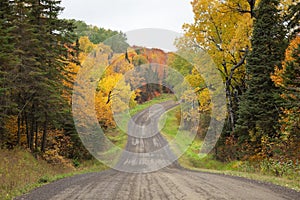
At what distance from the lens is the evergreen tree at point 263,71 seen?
18.9m

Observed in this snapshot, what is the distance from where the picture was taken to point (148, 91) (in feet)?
185

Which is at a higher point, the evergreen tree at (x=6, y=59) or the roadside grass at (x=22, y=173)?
the evergreen tree at (x=6, y=59)

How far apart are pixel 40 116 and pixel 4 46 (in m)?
5.60

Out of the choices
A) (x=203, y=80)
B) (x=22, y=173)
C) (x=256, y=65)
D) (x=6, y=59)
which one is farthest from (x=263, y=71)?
(x=22, y=173)

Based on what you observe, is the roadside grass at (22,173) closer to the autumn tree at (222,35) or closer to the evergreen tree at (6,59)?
the evergreen tree at (6,59)

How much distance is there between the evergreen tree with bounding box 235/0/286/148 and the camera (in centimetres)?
1886

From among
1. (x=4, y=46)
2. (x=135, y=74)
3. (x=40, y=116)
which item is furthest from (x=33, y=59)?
(x=135, y=74)

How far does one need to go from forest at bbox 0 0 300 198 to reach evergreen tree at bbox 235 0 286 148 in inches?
2.3

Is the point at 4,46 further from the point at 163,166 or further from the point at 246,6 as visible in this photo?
the point at 246,6

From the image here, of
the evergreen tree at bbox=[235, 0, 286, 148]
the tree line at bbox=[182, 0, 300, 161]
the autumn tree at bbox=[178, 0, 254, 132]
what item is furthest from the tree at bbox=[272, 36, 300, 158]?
the autumn tree at bbox=[178, 0, 254, 132]

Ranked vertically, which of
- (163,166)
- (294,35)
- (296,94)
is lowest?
(163,166)

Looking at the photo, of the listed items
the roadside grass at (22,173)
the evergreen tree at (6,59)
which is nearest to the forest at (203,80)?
the evergreen tree at (6,59)

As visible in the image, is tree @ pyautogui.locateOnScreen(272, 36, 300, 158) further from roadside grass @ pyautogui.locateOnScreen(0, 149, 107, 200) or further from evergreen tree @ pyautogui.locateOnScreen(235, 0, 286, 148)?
roadside grass @ pyautogui.locateOnScreen(0, 149, 107, 200)

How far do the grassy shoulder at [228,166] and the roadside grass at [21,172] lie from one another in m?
8.89
